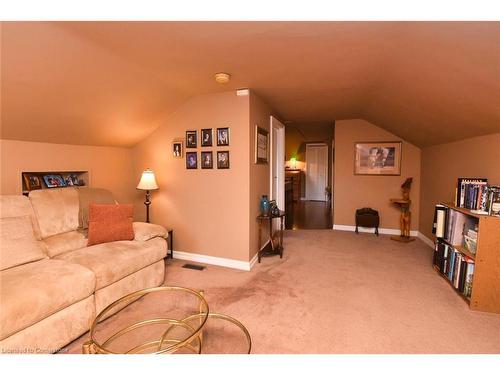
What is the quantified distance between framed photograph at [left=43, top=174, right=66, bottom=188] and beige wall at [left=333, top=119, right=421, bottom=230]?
4345 millimetres

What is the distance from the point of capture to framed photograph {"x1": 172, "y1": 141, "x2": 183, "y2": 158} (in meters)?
3.20

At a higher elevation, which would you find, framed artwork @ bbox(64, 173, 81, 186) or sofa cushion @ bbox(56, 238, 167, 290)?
framed artwork @ bbox(64, 173, 81, 186)

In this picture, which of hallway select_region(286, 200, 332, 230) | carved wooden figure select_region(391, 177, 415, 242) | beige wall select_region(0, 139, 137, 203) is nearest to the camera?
beige wall select_region(0, 139, 137, 203)

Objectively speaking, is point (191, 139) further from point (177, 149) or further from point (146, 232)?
point (146, 232)

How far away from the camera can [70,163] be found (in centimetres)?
290

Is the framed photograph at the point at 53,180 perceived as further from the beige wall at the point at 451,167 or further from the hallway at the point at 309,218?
the beige wall at the point at 451,167

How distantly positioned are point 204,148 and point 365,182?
10.4 ft

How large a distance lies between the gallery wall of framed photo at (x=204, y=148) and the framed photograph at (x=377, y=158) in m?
2.82

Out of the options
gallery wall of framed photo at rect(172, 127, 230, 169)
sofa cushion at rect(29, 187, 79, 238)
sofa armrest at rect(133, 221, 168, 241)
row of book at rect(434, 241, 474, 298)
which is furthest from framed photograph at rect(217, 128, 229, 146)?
row of book at rect(434, 241, 474, 298)

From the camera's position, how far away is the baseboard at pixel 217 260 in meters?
2.96

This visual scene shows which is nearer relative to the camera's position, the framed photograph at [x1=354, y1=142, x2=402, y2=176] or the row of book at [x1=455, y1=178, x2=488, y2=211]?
the row of book at [x1=455, y1=178, x2=488, y2=211]

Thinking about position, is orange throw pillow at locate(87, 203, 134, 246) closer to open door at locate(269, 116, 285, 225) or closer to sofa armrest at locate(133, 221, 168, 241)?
sofa armrest at locate(133, 221, 168, 241)

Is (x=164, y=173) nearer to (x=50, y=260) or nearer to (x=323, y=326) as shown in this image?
(x=50, y=260)
